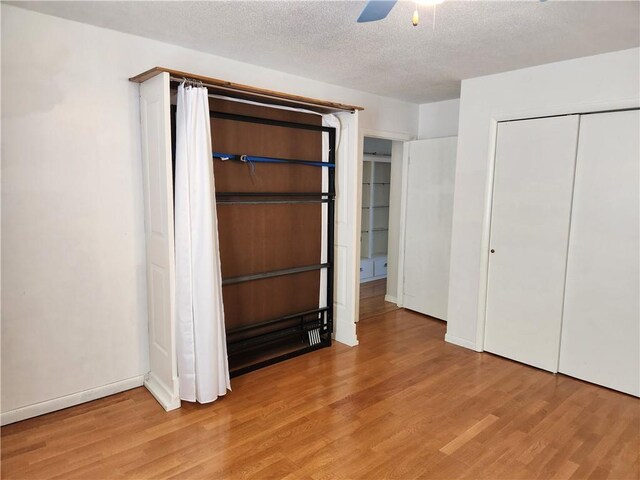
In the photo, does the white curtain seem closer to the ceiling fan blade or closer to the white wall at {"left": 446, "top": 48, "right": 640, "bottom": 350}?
the ceiling fan blade

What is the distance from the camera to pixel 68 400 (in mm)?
2832

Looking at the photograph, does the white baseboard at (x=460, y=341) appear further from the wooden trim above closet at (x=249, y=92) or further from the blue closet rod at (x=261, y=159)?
the wooden trim above closet at (x=249, y=92)

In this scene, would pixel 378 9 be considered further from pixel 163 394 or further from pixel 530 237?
pixel 163 394

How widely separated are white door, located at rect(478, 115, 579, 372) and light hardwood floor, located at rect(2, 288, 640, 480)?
35 cm

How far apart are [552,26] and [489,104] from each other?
1.16 metres

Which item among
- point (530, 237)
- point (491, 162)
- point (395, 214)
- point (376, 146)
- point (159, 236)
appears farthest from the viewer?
point (376, 146)

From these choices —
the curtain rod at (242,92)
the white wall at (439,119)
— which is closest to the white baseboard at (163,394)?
the curtain rod at (242,92)

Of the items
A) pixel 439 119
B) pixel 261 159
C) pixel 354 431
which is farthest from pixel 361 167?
pixel 354 431

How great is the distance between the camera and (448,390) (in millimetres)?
3201

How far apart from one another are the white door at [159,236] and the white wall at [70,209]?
0.10 m

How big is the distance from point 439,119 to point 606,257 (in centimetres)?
240

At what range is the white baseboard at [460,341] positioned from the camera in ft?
13.1

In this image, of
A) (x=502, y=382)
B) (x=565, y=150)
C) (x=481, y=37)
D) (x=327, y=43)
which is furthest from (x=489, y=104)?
(x=502, y=382)

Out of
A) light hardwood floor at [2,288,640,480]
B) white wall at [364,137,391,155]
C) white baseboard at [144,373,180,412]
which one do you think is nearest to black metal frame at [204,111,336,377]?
light hardwood floor at [2,288,640,480]
